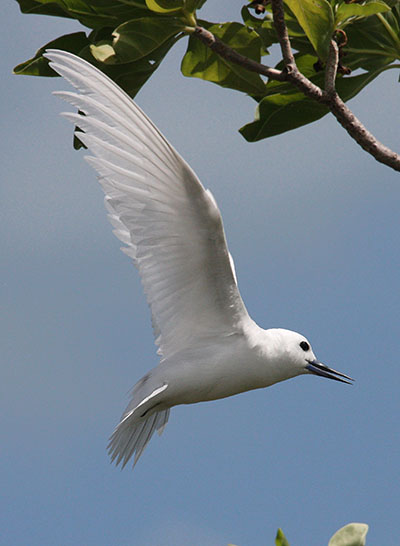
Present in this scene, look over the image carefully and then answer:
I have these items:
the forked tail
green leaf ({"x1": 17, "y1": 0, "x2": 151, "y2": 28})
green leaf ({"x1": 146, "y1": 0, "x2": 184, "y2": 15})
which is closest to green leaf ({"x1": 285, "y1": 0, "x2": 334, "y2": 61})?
green leaf ({"x1": 146, "y1": 0, "x2": 184, "y2": 15})

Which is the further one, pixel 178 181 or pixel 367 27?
pixel 367 27

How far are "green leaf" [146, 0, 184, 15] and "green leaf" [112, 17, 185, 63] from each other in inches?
3.2

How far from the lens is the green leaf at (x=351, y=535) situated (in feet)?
8.05

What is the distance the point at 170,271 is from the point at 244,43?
1002 millimetres

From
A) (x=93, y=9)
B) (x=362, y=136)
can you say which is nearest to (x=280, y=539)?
(x=362, y=136)

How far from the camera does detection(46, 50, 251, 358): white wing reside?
10.5ft

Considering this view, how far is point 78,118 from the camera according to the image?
10.5ft

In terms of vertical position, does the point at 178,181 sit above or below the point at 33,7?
below

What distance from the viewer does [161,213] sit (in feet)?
11.6

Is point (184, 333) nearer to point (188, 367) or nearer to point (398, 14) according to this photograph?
point (188, 367)

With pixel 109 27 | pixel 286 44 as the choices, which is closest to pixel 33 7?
pixel 109 27

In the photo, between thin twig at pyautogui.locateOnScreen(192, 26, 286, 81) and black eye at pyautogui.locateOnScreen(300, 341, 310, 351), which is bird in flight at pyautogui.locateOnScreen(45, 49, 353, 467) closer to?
black eye at pyautogui.locateOnScreen(300, 341, 310, 351)

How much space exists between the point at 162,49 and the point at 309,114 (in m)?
0.77

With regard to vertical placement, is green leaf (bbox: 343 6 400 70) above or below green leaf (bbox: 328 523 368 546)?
above
